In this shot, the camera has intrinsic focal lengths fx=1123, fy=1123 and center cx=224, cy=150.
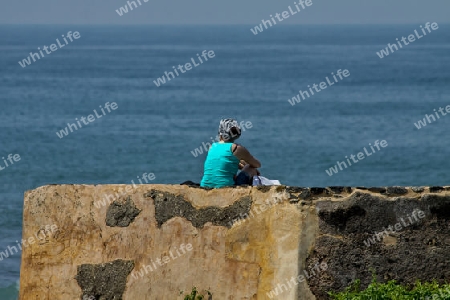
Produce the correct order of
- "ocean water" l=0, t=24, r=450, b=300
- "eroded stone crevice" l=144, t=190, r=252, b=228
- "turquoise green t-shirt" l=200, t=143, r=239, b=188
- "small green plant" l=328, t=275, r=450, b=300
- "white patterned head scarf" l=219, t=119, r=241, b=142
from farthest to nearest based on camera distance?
"ocean water" l=0, t=24, r=450, b=300 < "white patterned head scarf" l=219, t=119, r=241, b=142 < "turquoise green t-shirt" l=200, t=143, r=239, b=188 < "eroded stone crevice" l=144, t=190, r=252, b=228 < "small green plant" l=328, t=275, r=450, b=300

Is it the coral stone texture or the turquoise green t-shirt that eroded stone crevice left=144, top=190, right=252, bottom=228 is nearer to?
the coral stone texture

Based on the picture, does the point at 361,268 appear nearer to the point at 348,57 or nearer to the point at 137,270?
the point at 137,270

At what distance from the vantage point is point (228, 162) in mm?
8969

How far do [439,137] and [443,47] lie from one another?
9036 centimetres

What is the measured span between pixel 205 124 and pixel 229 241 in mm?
45166

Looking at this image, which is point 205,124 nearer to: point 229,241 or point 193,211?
point 193,211

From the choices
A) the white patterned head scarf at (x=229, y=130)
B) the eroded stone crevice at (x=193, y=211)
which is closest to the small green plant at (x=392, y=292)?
the eroded stone crevice at (x=193, y=211)

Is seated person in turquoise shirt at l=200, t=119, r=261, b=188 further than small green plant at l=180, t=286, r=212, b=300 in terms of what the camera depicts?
Yes

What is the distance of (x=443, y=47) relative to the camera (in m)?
135

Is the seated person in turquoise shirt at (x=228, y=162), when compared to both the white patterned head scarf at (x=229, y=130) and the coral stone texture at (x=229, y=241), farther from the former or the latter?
the coral stone texture at (x=229, y=241)

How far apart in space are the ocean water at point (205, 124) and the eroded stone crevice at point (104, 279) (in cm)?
1217

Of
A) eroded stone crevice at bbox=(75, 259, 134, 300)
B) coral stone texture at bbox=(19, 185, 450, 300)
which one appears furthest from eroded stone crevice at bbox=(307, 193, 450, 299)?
eroded stone crevice at bbox=(75, 259, 134, 300)

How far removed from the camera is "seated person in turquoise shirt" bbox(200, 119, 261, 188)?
893cm

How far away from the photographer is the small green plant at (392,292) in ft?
22.7
